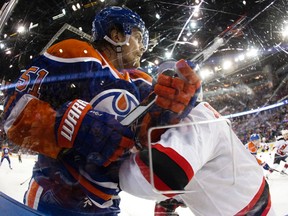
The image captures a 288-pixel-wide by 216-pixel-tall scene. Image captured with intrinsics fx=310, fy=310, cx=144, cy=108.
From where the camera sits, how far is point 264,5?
80 cm

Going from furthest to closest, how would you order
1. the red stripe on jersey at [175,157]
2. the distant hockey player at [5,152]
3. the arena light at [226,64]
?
the arena light at [226,64], the distant hockey player at [5,152], the red stripe on jersey at [175,157]

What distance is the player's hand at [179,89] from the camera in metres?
0.44

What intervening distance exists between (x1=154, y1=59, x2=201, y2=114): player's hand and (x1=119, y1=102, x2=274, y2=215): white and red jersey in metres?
0.03

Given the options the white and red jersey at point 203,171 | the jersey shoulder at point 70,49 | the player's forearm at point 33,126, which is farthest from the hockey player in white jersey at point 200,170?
the jersey shoulder at point 70,49

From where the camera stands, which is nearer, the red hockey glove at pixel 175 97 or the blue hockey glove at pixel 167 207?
the red hockey glove at pixel 175 97

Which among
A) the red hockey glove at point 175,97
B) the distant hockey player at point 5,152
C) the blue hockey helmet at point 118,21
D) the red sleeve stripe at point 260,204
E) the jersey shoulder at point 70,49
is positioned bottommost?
the red sleeve stripe at point 260,204

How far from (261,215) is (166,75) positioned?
1.15ft

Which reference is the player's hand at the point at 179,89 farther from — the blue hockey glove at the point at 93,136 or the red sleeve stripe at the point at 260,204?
the red sleeve stripe at the point at 260,204

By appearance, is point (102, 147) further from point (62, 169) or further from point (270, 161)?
point (270, 161)

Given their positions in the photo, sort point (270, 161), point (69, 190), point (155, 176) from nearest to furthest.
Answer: point (155, 176) → point (69, 190) → point (270, 161)

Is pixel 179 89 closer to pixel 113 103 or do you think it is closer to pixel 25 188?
pixel 113 103

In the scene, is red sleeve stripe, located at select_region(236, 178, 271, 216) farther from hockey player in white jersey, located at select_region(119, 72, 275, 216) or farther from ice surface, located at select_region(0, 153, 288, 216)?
ice surface, located at select_region(0, 153, 288, 216)

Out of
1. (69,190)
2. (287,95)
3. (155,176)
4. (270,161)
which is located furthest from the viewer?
(270,161)

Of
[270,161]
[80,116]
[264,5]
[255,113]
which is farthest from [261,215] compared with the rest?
[270,161]
